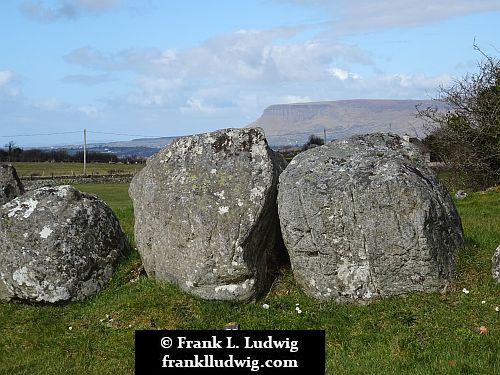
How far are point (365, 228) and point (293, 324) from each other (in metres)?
2.01

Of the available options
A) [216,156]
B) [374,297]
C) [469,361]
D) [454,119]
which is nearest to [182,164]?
[216,156]

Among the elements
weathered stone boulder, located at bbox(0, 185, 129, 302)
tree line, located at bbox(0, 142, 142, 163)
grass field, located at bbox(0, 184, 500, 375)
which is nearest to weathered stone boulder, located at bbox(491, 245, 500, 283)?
grass field, located at bbox(0, 184, 500, 375)

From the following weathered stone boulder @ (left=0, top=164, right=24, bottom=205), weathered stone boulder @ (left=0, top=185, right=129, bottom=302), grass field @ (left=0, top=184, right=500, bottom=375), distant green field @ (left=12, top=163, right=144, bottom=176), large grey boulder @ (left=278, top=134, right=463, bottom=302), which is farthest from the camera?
distant green field @ (left=12, top=163, right=144, bottom=176)

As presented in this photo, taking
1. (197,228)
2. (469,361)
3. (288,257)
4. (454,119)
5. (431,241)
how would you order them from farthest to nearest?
(454,119) → (288,257) → (197,228) → (431,241) → (469,361)

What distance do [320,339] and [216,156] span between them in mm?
6878

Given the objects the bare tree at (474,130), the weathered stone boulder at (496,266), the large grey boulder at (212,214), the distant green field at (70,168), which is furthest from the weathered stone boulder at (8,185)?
the distant green field at (70,168)

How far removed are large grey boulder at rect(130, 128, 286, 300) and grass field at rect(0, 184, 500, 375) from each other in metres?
0.39

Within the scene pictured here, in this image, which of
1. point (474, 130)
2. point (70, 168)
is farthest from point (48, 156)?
point (474, 130)

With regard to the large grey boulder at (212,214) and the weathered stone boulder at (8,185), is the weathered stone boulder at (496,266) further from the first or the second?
the weathered stone boulder at (8,185)

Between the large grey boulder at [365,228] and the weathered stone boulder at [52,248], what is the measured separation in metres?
3.97

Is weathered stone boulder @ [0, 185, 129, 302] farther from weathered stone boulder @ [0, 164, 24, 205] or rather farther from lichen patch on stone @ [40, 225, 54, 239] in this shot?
→ weathered stone boulder @ [0, 164, 24, 205]

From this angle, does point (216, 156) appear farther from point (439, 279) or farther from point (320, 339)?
point (320, 339)

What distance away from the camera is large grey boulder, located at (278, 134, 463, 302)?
1126 centimetres

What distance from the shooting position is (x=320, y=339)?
20.5 feet
